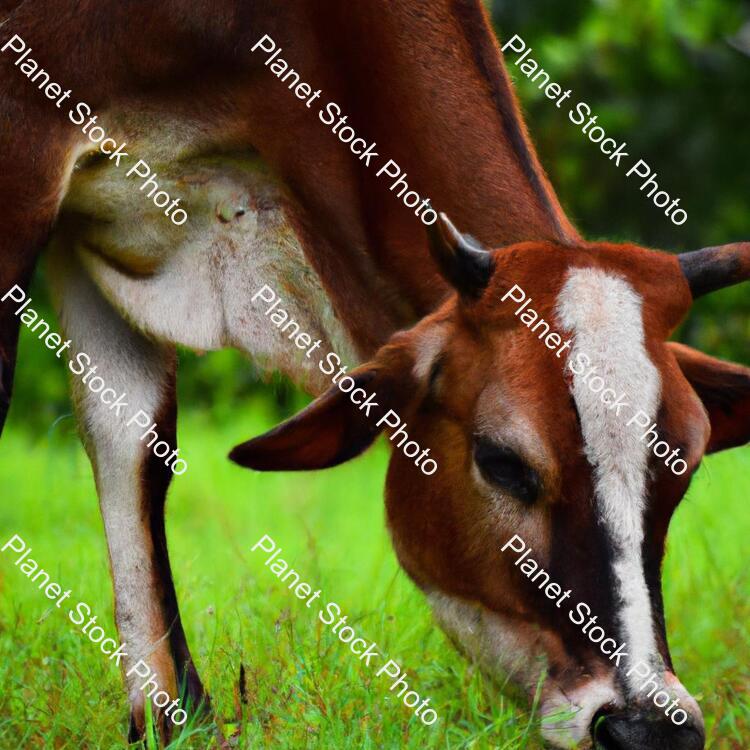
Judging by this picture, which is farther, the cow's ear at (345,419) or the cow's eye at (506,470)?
the cow's ear at (345,419)

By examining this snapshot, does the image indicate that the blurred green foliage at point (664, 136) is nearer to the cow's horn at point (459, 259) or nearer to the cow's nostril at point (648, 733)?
the cow's horn at point (459, 259)

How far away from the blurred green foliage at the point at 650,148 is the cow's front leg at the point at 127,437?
404cm

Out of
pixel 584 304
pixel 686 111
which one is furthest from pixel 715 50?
pixel 584 304

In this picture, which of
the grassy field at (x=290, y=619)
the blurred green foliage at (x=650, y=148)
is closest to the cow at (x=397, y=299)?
the grassy field at (x=290, y=619)

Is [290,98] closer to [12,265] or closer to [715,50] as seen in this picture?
[12,265]

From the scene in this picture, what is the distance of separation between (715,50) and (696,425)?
602 centimetres

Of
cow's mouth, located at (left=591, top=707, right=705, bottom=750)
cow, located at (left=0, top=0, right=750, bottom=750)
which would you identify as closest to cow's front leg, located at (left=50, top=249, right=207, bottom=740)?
cow, located at (left=0, top=0, right=750, bottom=750)

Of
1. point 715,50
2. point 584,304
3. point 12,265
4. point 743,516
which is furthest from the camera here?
point 715,50

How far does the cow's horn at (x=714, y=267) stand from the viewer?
3.62 metres

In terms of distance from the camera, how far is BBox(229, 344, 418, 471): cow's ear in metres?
3.47

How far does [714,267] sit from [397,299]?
0.81 meters

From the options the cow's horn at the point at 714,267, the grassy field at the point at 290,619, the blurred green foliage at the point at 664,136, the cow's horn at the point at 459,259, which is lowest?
the blurred green foliage at the point at 664,136

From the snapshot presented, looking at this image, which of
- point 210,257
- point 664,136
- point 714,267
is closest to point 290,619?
point 210,257

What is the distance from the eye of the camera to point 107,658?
4332mm
